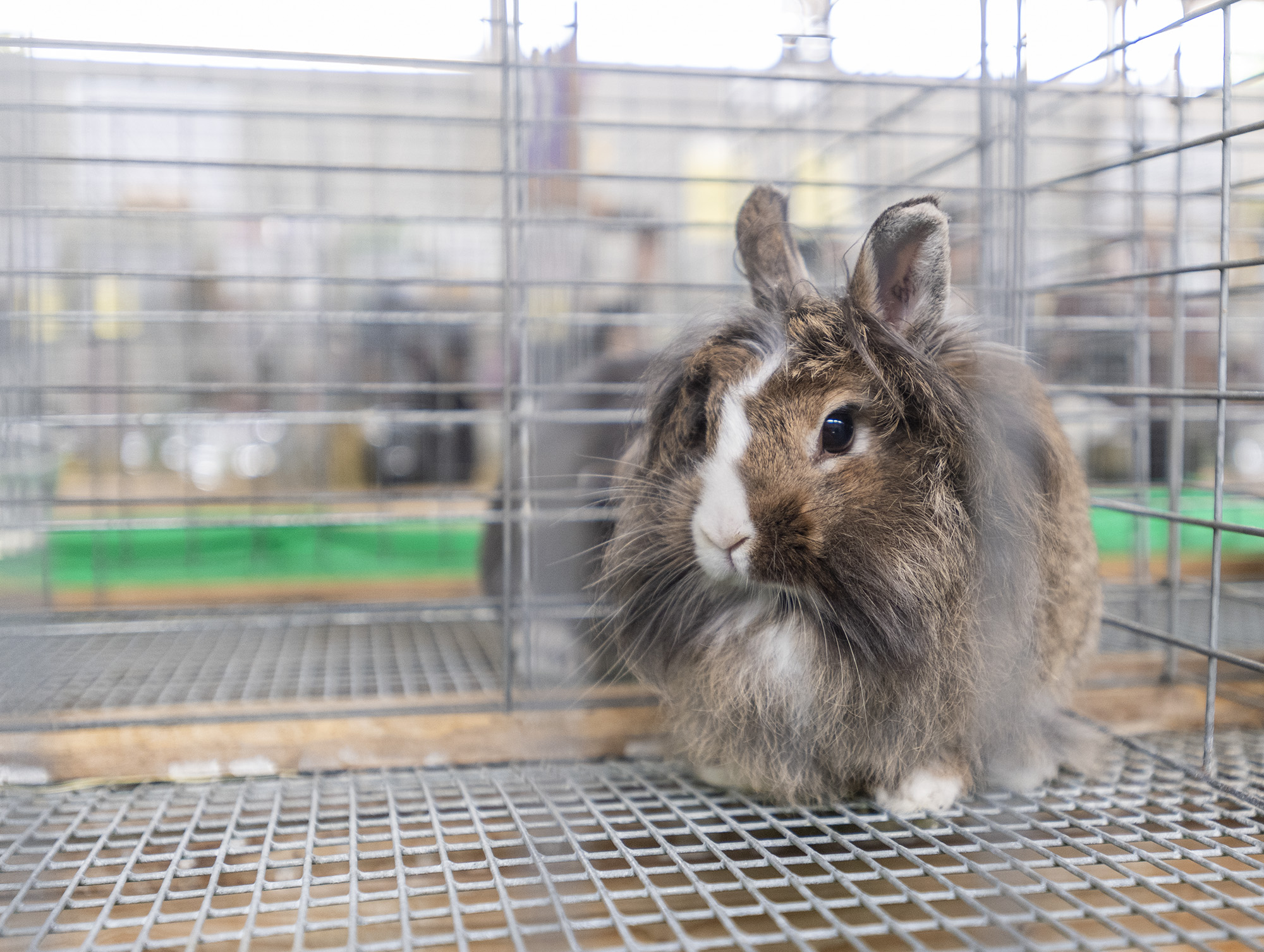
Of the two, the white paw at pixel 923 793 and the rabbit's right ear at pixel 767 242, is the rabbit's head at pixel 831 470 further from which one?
the white paw at pixel 923 793

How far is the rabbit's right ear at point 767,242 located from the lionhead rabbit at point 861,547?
2cm

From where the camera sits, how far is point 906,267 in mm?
956

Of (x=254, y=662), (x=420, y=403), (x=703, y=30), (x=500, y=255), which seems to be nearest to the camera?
(x=703, y=30)

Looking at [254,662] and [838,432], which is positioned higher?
[838,432]

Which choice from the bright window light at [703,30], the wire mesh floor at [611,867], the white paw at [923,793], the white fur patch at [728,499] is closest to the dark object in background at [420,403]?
the bright window light at [703,30]

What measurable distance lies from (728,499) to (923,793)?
1.26ft

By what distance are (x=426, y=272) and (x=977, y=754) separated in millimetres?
2233

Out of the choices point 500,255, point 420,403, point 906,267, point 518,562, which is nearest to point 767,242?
point 906,267

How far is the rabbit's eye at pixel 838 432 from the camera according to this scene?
0.92 m

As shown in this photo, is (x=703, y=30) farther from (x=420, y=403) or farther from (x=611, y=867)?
(x=420, y=403)

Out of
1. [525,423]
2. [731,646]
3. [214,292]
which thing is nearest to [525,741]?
[731,646]

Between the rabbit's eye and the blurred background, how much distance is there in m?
0.22

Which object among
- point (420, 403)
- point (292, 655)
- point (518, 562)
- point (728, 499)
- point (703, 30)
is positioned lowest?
point (292, 655)

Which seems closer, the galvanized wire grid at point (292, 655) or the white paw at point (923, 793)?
the white paw at point (923, 793)
